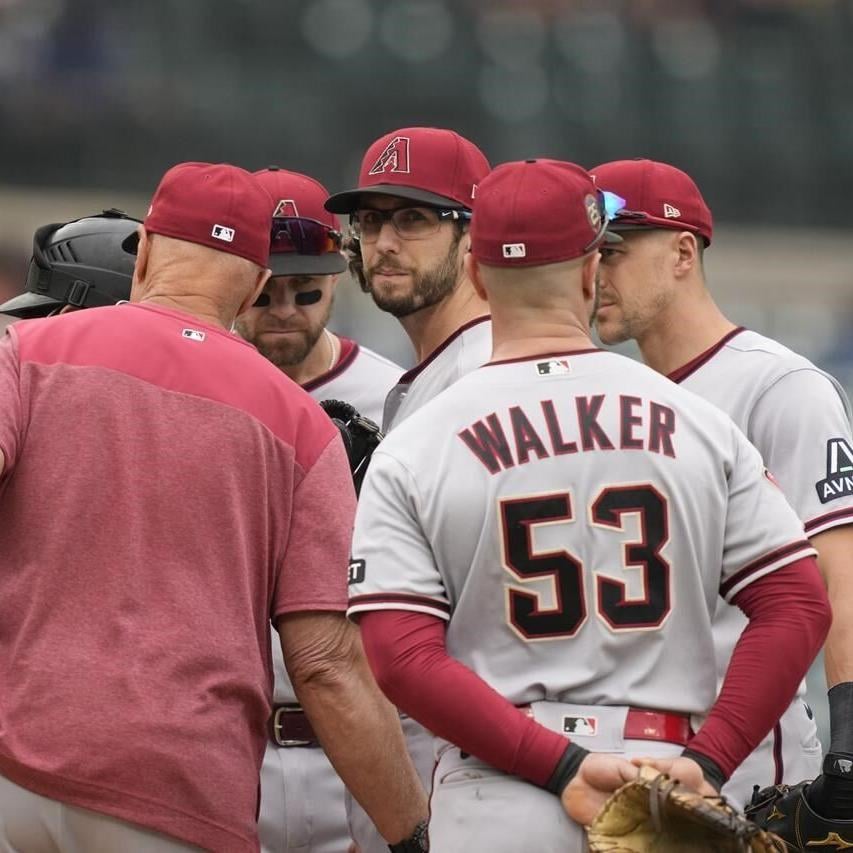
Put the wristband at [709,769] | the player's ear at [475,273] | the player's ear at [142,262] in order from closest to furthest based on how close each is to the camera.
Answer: the wristband at [709,769] < the player's ear at [475,273] < the player's ear at [142,262]

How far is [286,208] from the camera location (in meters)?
4.97

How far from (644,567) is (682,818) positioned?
0.42 meters

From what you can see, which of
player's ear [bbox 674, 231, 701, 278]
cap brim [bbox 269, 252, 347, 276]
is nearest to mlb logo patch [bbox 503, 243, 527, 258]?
player's ear [bbox 674, 231, 701, 278]

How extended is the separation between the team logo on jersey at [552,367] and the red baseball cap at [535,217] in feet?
0.59

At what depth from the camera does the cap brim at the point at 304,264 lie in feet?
15.8

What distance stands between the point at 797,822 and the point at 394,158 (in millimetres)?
1918

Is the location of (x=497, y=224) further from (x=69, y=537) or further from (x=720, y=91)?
(x=720, y=91)

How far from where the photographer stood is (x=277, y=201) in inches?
197

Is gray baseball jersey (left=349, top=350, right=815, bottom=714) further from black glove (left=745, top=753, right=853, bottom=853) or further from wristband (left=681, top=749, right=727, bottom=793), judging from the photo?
black glove (left=745, top=753, right=853, bottom=853)

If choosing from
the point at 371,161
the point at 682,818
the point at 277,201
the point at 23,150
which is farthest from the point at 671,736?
the point at 23,150

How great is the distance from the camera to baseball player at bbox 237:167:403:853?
4391 millimetres

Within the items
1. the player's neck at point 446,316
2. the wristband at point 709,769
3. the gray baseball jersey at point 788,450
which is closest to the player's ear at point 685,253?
the gray baseball jersey at point 788,450

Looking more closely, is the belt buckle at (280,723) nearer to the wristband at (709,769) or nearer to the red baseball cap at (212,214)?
the red baseball cap at (212,214)

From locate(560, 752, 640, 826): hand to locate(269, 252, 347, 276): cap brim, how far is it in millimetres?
2174
